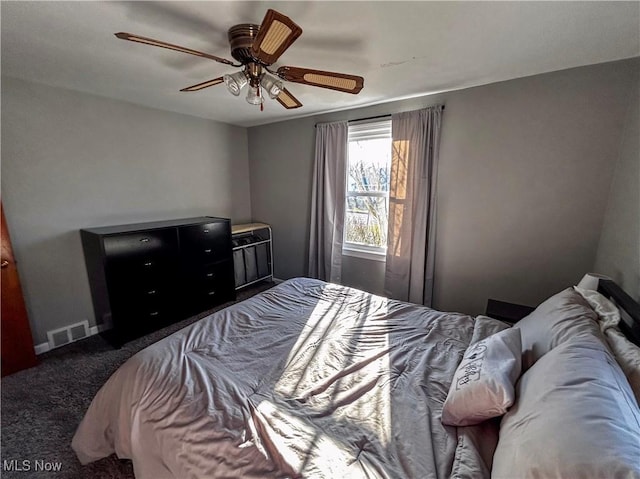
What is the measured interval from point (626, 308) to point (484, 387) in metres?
0.91

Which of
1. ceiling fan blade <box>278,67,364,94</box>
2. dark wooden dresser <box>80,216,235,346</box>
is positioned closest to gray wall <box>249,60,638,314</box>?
ceiling fan blade <box>278,67,364,94</box>

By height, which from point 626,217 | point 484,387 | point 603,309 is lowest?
point 484,387

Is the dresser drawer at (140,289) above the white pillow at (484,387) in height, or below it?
below

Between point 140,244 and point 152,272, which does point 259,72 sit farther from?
point 152,272

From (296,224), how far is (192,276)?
1.49 metres

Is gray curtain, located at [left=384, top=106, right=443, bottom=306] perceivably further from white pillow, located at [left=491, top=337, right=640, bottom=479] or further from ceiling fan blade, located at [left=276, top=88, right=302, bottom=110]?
white pillow, located at [left=491, top=337, right=640, bottom=479]

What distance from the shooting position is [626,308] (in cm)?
122

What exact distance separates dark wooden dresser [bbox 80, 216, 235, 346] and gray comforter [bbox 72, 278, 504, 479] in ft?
4.30

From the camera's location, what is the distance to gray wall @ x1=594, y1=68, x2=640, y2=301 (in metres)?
1.59

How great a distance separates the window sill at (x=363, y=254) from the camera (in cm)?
309

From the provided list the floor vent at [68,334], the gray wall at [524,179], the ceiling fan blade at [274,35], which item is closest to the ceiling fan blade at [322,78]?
the ceiling fan blade at [274,35]

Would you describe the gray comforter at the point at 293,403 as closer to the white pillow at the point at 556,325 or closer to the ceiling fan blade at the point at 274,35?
the white pillow at the point at 556,325

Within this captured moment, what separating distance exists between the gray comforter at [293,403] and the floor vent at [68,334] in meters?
1.60

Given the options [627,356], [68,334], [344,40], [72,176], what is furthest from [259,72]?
[68,334]
